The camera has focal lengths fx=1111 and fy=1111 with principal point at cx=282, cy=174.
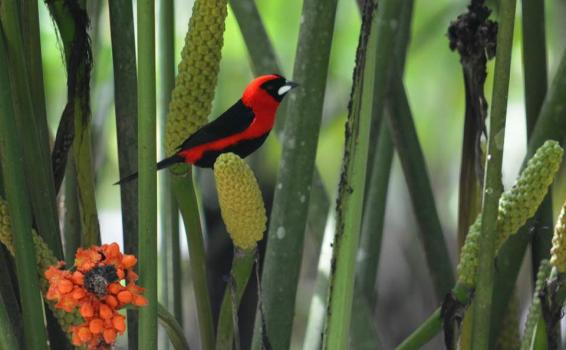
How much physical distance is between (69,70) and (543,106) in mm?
493

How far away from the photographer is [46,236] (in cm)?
92

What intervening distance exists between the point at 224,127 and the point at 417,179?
49 cm

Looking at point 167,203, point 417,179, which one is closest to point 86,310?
point 167,203

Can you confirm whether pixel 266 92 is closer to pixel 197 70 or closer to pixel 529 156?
pixel 197 70

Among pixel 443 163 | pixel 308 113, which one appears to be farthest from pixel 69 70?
pixel 443 163

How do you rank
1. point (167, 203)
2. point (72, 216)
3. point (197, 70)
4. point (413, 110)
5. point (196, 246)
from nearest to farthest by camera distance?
1. point (197, 70)
2. point (196, 246)
3. point (72, 216)
4. point (167, 203)
5. point (413, 110)

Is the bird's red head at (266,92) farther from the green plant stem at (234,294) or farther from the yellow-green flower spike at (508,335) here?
the yellow-green flower spike at (508,335)

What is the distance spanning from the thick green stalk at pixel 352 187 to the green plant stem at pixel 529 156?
357 millimetres

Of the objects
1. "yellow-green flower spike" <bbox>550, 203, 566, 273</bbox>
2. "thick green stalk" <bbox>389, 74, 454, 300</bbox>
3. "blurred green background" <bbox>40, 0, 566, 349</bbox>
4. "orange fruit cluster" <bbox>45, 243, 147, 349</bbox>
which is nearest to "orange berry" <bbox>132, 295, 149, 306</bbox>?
"orange fruit cluster" <bbox>45, 243, 147, 349</bbox>

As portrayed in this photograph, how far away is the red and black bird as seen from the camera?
2.82 feet

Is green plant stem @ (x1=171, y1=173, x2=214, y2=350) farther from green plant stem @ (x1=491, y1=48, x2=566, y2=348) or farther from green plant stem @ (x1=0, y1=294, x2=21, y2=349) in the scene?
green plant stem @ (x1=491, y1=48, x2=566, y2=348)

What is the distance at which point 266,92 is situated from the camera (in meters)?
0.88

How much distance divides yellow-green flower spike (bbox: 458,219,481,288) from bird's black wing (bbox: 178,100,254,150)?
202mm

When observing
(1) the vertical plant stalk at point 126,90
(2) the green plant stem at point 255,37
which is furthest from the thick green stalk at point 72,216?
(2) the green plant stem at point 255,37
